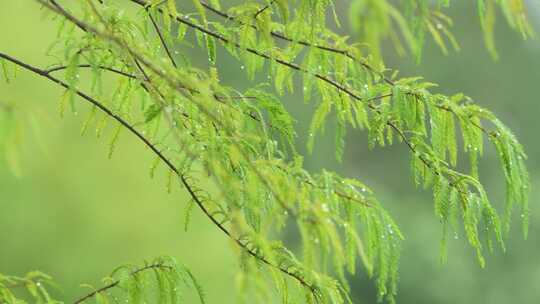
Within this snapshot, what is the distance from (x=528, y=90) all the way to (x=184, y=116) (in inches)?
408

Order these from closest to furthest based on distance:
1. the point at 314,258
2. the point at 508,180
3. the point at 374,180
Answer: the point at 314,258
the point at 508,180
the point at 374,180

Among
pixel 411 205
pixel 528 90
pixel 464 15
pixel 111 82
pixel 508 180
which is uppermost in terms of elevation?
pixel 464 15

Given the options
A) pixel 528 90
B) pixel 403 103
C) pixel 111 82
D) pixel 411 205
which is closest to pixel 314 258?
pixel 403 103

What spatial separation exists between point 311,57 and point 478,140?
1.09ft

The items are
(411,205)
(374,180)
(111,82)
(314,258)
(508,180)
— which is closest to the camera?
(314,258)

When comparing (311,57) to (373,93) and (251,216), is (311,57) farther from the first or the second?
(251,216)

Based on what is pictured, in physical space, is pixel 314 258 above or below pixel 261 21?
below

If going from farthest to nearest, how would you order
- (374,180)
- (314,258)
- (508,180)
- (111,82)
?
1. (374,180)
2. (111,82)
3. (508,180)
4. (314,258)

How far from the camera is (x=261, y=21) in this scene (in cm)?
178

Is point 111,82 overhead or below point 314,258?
overhead

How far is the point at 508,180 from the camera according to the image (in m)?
1.68

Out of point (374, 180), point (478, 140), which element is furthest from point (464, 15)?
point (478, 140)

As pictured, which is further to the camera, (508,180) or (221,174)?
(508,180)

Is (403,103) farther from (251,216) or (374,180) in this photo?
(374,180)
